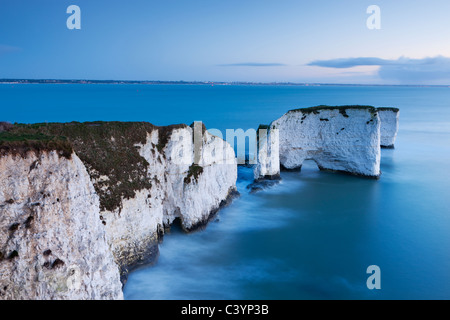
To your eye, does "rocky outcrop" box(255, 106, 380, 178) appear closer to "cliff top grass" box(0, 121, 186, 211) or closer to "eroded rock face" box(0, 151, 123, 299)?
"cliff top grass" box(0, 121, 186, 211)

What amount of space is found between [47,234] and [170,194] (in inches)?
351

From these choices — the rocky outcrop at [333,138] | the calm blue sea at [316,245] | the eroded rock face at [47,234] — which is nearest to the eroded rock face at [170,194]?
the calm blue sea at [316,245]

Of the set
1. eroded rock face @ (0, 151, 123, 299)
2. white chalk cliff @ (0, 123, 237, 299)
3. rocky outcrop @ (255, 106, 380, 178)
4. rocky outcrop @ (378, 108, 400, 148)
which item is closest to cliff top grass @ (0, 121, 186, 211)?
white chalk cliff @ (0, 123, 237, 299)

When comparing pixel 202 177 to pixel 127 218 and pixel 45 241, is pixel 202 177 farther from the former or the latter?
pixel 45 241

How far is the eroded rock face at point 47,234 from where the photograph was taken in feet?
28.8

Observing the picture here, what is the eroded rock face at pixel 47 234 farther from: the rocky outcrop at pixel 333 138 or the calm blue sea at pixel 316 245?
the rocky outcrop at pixel 333 138

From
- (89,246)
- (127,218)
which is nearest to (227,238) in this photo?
(127,218)

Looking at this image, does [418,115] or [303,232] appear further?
[418,115]

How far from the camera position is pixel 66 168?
988cm

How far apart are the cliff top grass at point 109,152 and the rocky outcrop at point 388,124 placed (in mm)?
37151

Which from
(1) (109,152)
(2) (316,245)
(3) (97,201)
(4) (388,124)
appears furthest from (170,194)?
(4) (388,124)

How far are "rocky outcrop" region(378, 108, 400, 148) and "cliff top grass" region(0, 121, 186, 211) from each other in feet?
122

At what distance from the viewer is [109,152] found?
14406 millimetres

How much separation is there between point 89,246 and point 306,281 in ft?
32.0
